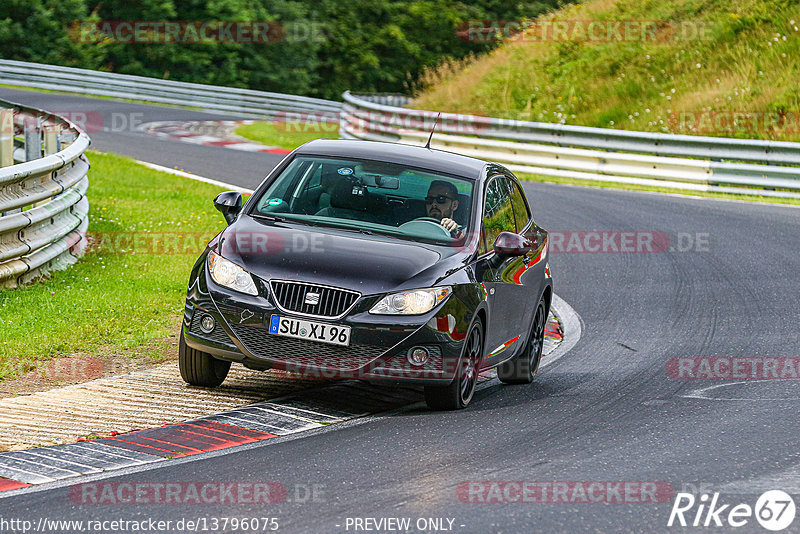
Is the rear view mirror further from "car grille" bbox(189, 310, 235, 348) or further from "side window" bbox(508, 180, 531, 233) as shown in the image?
"car grille" bbox(189, 310, 235, 348)

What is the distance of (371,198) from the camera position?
348 inches

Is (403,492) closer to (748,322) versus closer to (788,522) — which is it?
(788,522)

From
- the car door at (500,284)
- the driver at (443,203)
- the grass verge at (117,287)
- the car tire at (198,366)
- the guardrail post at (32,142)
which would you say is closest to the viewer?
the car tire at (198,366)

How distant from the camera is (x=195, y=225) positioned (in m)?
15.3

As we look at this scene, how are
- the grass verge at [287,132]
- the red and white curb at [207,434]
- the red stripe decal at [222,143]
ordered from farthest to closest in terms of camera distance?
1. the grass verge at [287,132]
2. the red stripe decal at [222,143]
3. the red and white curb at [207,434]

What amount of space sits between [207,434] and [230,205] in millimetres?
2185

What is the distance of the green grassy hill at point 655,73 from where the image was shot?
89.4ft

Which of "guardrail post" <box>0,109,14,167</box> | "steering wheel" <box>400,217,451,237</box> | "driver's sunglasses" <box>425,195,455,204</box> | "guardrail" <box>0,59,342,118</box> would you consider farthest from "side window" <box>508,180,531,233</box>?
"guardrail" <box>0,59,342,118</box>

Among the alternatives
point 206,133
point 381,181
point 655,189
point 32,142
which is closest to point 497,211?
point 381,181

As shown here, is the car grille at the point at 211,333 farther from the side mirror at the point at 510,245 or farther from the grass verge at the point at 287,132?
the grass verge at the point at 287,132

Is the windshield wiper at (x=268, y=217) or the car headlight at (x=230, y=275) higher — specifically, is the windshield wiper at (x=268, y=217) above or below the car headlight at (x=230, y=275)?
above

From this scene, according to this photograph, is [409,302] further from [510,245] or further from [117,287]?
[117,287]

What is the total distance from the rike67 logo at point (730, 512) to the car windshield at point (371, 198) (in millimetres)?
3059

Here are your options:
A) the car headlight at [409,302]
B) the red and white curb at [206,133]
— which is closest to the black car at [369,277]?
the car headlight at [409,302]
